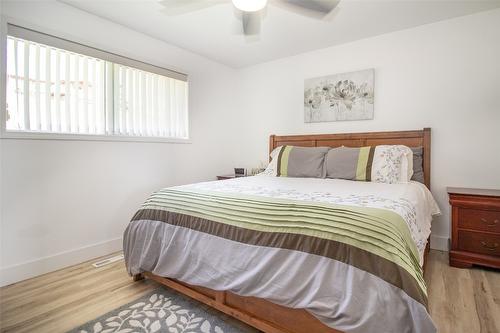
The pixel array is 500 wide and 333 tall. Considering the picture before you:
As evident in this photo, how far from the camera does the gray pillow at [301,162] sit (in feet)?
9.27

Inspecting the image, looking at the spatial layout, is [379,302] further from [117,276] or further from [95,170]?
[95,170]

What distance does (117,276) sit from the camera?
2.15m

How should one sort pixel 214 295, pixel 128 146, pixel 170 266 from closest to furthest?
pixel 214 295, pixel 170 266, pixel 128 146

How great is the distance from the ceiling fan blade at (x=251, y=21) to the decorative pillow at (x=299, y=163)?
4.43ft

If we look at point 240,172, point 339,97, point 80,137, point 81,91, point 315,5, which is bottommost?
point 240,172

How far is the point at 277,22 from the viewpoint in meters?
2.68

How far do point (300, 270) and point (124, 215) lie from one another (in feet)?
7.41

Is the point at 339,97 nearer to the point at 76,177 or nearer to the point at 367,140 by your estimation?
the point at 367,140

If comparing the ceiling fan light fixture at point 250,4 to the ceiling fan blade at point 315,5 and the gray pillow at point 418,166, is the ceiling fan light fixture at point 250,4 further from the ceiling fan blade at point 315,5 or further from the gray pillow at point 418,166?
the gray pillow at point 418,166

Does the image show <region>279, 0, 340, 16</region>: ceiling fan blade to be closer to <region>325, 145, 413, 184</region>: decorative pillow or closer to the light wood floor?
<region>325, 145, 413, 184</region>: decorative pillow

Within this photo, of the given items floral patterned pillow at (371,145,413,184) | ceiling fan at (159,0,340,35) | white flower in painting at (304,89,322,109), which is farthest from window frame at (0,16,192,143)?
floral patterned pillow at (371,145,413,184)

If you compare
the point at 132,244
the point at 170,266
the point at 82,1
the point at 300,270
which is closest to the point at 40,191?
the point at 132,244

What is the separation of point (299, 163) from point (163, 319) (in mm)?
1958

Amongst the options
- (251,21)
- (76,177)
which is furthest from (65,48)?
(251,21)
